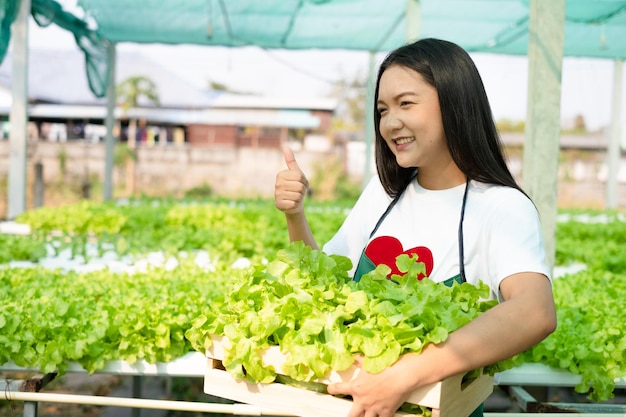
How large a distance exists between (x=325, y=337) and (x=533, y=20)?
247cm

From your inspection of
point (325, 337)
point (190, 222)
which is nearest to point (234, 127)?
point (190, 222)

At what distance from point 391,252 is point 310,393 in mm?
469

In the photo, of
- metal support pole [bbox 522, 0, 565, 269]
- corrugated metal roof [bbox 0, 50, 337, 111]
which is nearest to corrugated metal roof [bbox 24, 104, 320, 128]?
corrugated metal roof [bbox 0, 50, 337, 111]

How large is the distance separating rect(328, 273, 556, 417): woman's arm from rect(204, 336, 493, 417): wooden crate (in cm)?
5

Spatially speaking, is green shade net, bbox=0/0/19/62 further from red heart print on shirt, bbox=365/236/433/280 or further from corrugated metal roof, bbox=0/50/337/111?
corrugated metal roof, bbox=0/50/337/111

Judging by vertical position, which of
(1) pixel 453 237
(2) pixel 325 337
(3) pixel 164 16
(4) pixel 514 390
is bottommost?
(4) pixel 514 390

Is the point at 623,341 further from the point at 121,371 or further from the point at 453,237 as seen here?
the point at 121,371

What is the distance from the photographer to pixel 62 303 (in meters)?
2.56

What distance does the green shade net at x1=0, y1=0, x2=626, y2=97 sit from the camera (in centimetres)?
867

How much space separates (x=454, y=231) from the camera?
174 cm

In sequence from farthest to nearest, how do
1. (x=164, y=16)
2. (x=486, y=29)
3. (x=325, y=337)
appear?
1. (x=486, y=29)
2. (x=164, y=16)
3. (x=325, y=337)

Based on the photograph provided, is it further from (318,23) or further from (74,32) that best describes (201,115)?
(74,32)

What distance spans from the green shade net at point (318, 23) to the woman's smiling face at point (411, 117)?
6.77 metres

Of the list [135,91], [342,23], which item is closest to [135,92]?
[135,91]
